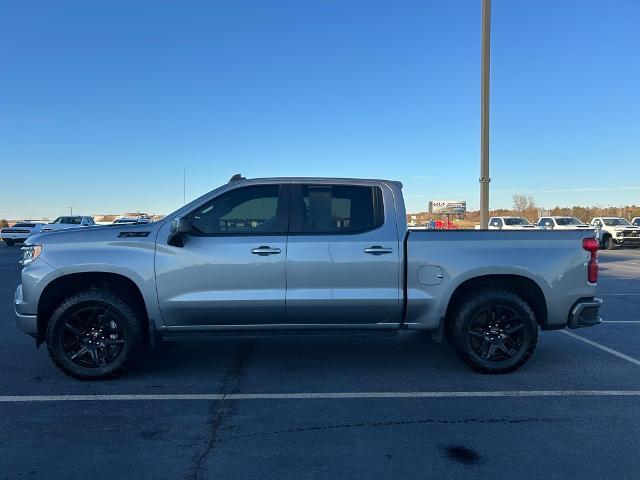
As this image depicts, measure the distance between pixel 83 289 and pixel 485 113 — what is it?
6993 millimetres

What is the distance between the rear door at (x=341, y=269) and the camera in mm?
4988

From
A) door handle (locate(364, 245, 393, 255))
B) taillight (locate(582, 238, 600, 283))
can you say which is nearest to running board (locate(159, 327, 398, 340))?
door handle (locate(364, 245, 393, 255))

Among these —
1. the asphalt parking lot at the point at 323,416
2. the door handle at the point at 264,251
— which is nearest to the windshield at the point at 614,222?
the asphalt parking lot at the point at 323,416

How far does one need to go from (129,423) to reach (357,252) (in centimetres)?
248

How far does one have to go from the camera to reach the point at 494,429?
12.7ft

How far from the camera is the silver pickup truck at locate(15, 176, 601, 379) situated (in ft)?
16.2

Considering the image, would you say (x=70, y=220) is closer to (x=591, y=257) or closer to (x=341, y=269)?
(x=341, y=269)

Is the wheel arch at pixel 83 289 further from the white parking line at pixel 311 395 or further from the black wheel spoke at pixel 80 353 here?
the white parking line at pixel 311 395

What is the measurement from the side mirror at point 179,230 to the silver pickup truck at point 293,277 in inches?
0.4

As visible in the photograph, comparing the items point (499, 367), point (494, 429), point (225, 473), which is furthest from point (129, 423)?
point (499, 367)

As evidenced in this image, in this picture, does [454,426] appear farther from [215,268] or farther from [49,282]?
[49,282]

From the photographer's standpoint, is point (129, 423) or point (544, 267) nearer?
point (129, 423)

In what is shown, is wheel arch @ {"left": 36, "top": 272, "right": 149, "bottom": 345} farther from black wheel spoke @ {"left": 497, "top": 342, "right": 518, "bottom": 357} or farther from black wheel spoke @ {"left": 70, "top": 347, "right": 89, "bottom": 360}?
black wheel spoke @ {"left": 497, "top": 342, "right": 518, "bottom": 357}

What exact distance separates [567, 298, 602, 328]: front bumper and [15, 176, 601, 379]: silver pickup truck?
14 millimetres
